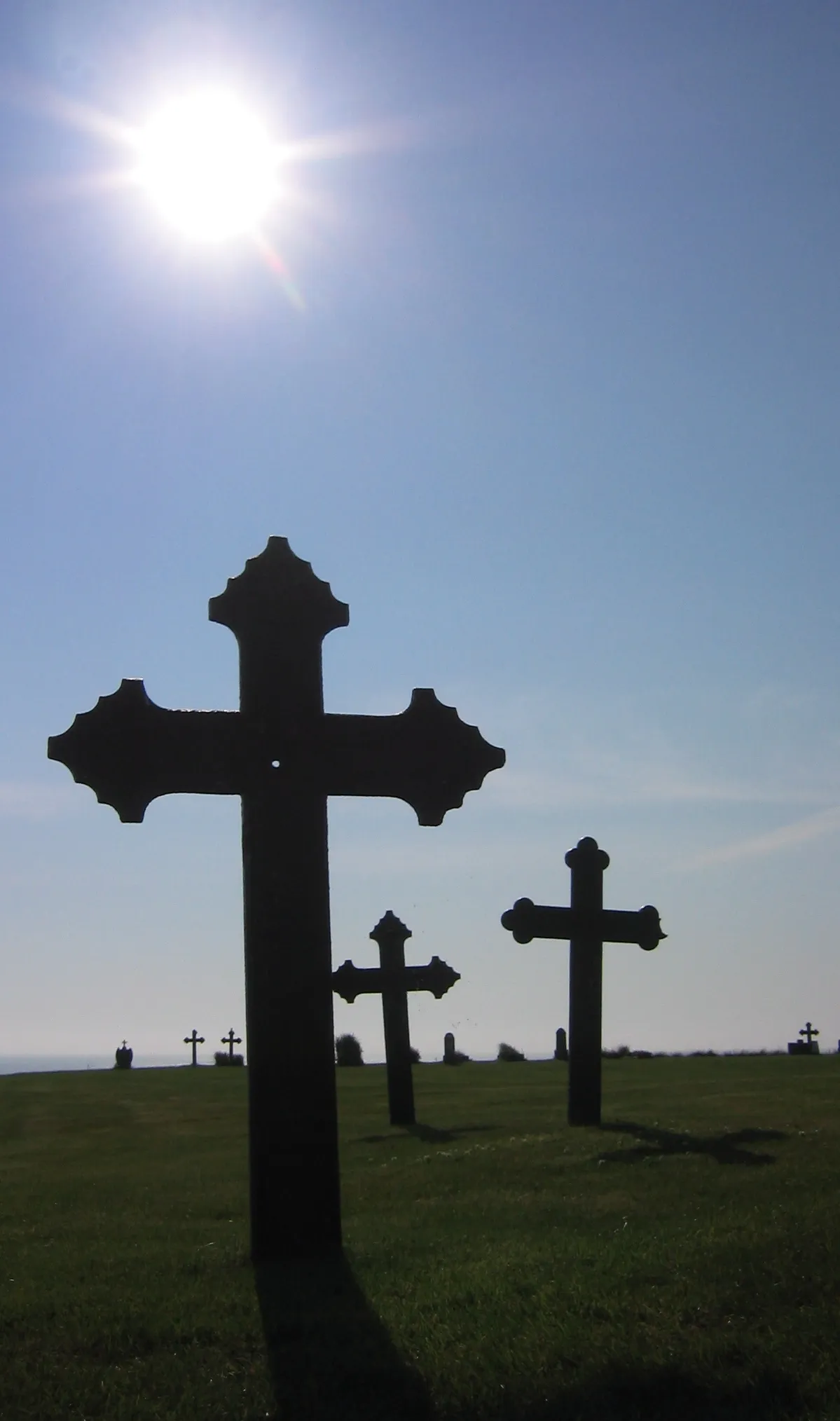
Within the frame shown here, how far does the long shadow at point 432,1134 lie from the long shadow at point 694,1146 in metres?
2.15

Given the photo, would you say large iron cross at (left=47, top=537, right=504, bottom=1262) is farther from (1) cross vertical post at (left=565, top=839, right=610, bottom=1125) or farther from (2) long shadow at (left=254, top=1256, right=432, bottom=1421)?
(1) cross vertical post at (left=565, top=839, right=610, bottom=1125)

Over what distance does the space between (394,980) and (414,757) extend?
36.1 feet

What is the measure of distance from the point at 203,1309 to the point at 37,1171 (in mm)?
8929

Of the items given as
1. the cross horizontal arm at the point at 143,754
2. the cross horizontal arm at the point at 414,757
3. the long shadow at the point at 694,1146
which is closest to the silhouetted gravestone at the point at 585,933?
the long shadow at the point at 694,1146

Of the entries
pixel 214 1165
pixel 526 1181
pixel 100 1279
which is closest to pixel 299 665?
pixel 100 1279

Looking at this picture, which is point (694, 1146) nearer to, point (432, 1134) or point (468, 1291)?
point (432, 1134)

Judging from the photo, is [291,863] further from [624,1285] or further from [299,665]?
[624,1285]

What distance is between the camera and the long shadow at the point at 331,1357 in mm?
4574

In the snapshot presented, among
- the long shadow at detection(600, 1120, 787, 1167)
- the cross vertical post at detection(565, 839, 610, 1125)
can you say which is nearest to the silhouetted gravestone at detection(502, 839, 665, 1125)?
the cross vertical post at detection(565, 839, 610, 1125)

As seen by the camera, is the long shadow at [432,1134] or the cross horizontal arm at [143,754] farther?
the long shadow at [432,1134]

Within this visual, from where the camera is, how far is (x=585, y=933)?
49.5ft

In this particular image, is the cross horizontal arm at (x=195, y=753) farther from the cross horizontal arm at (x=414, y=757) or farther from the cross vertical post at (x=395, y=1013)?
the cross vertical post at (x=395, y=1013)

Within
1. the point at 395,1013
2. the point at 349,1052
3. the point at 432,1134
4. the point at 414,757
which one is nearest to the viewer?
the point at 414,757

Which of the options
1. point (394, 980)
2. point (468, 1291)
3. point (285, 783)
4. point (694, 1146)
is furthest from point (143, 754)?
point (394, 980)
